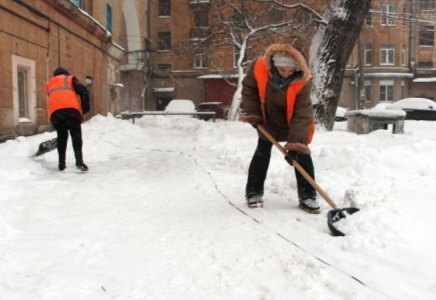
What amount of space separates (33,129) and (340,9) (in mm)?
7114

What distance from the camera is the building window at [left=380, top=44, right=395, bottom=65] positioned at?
1480 inches

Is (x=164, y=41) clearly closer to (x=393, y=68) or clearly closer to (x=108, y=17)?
(x=393, y=68)

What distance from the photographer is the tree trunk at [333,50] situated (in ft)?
27.9

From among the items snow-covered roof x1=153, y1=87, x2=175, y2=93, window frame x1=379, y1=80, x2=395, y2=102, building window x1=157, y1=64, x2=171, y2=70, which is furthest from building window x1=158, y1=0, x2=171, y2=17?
window frame x1=379, y1=80, x2=395, y2=102

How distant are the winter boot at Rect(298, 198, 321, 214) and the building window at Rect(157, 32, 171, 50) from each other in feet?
115

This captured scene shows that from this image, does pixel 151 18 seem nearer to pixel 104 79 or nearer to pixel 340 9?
pixel 104 79

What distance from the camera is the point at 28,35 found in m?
9.13

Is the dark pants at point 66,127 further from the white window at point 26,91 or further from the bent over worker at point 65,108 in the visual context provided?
the white window at point 26,91

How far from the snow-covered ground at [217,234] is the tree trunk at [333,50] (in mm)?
2899

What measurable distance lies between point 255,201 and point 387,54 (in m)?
37.6

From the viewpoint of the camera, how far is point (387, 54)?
37625 millimetres

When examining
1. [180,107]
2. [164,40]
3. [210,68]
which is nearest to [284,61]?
[180,107]

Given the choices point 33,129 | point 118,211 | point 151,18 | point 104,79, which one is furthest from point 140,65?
point 118,211

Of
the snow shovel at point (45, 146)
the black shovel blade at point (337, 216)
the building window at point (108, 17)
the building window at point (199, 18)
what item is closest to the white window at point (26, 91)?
the snow shovel at point (45, 146)
